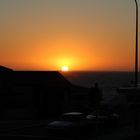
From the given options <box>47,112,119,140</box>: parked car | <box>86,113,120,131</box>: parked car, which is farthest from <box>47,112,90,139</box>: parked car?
<box>86,113,120,131</box>: parked car

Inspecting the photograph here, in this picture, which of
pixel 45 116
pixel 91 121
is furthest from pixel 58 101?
pixel 91 121

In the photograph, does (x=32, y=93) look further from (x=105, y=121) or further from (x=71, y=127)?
(x=71, y=127)

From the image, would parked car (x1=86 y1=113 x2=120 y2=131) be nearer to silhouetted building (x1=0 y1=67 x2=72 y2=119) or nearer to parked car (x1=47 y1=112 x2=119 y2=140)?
parked car (x1=47 y1=112 x2=119 y2=140)

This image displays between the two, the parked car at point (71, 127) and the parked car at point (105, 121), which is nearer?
the parked car at point (71, 127)

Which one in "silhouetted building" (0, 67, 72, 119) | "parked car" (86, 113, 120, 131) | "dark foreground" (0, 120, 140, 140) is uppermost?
"silhouetted building" (0, 67, 72, 119)

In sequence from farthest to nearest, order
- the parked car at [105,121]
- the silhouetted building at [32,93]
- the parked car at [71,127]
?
the silhouetted building at [32,93] < the parked car at [105,121] < the parked car at [71,127]

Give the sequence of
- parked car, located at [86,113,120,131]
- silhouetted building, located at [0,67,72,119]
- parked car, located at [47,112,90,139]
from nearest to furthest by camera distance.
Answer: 1. parked car, located at [47,112,90,139]
2. parked car, located at [86,113,120,131]
3. silhouetted building, located at [0,67,72,119]

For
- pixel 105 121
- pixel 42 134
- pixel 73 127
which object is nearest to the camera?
pixel 73 127

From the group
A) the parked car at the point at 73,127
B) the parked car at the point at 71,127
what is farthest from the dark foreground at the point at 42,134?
the parked car at the point at 71,127

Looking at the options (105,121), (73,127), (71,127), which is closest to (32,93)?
(105,121)

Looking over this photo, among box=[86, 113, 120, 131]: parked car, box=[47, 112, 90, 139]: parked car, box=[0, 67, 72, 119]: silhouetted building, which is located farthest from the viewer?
box=[0, 67, 72, 119]: silhouetted building

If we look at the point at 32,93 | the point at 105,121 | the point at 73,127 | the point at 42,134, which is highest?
the point at 32,93

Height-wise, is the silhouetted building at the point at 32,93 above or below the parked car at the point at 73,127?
above

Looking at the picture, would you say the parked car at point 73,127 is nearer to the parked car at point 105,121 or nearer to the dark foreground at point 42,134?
the dark foreground at point 42,134
